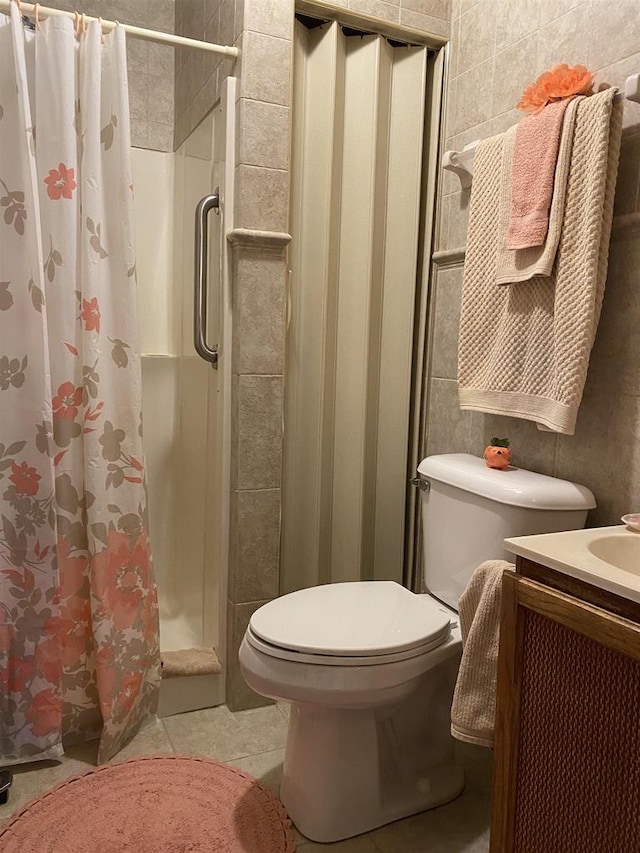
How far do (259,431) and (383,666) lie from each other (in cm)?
78

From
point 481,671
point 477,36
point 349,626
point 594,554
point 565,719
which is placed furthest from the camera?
point 477,36

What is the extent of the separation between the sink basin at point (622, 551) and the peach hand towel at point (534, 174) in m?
0.66

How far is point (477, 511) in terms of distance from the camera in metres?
1.57

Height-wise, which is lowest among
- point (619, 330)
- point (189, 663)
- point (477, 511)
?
point (189, 663)

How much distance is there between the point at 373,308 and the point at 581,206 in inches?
29.2

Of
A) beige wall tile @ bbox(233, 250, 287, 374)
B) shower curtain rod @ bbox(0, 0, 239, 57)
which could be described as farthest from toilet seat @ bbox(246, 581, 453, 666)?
shower curtain rod @ bbox(0, 0, 239, 57)

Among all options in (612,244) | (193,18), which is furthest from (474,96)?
(193,18)

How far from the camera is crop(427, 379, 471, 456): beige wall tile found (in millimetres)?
1947

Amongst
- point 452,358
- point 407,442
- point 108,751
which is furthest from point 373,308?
point 108,751

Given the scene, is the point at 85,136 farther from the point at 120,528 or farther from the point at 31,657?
the point at 31,657

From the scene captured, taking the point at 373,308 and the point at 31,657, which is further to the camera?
the point at 373,308

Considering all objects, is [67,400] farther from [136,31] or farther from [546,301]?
[546,301]

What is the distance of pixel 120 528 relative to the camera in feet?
5.74

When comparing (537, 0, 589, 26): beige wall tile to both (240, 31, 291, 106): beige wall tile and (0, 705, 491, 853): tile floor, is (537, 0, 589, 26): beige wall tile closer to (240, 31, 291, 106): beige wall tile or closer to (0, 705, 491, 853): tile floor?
(240, 31, 291, 106): beige wall tile
